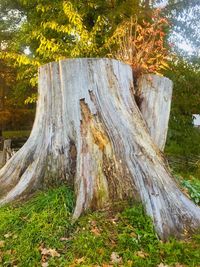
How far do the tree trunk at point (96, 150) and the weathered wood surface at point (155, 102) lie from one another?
1.08ft

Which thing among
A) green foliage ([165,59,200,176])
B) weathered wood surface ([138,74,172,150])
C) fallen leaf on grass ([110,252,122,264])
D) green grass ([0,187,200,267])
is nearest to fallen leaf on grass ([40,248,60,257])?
green grass ([0,187,200,267])

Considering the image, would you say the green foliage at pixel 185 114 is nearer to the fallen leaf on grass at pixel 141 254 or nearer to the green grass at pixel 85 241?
the green grass at pixel 85 241

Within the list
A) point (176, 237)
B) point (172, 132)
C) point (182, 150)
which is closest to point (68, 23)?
point (172, 132)

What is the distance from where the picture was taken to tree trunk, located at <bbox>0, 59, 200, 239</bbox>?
420 centimetres

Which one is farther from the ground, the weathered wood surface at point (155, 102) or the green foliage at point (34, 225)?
the weathered wood surface at point (155, 102)

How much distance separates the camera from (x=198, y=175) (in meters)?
12.8

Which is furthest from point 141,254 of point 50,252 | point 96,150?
point 96,150

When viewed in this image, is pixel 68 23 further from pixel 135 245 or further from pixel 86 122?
pixel 135 245

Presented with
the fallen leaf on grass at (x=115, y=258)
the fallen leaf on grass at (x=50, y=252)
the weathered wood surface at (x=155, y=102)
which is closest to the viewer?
the fallen leaf on grass at (x=115, y=258)

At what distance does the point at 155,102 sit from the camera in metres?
Answer: 5.33

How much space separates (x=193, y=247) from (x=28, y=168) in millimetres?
2348

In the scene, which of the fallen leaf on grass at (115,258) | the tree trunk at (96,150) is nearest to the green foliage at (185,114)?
the tree trunk at (96,150)

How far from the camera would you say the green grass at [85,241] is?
3.59 m

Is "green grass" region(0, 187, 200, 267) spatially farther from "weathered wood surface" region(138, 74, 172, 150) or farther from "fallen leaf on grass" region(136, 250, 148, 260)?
"weathered wood surface" region(138, 74, 172, 150)
